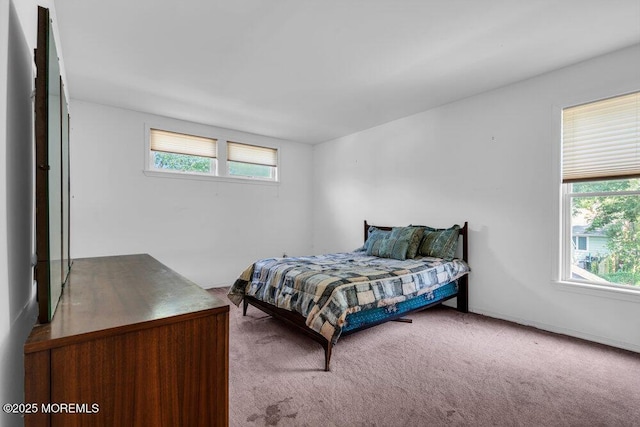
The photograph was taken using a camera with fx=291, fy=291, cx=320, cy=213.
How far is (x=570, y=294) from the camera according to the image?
2.82 metres

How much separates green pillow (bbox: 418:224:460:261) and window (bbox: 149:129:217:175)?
338 centimetres

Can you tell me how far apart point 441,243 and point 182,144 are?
3.92 metres

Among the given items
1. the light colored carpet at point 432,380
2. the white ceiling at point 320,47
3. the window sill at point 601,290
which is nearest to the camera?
the light colored carpet at point 432,380

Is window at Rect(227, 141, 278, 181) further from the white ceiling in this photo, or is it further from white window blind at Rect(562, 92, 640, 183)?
white window blind at Rect(562, 92, 640, 183)

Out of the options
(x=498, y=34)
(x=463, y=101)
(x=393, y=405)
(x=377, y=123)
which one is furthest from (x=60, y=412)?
(x=377, y=123)

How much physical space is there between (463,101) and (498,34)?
1.42m

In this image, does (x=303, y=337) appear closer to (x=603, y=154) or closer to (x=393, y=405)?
(x=393, y=405)

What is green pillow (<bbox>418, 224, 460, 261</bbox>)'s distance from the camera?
11.5 feet

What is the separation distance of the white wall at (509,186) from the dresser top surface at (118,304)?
3321 mm

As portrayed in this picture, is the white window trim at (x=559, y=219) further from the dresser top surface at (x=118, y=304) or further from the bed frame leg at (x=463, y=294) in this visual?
the dresser top surface at (x=118, y=304)

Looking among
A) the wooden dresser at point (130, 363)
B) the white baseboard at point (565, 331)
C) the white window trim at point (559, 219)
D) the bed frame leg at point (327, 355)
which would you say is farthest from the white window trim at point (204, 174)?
the white window trim at point (559, 219)

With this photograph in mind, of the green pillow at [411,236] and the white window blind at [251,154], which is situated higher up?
the white window blind at [251,154]

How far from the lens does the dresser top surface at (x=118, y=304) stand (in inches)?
31.1

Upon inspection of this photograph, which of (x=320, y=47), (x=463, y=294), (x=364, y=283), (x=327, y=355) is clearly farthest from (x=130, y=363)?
(x=463, y=294)
